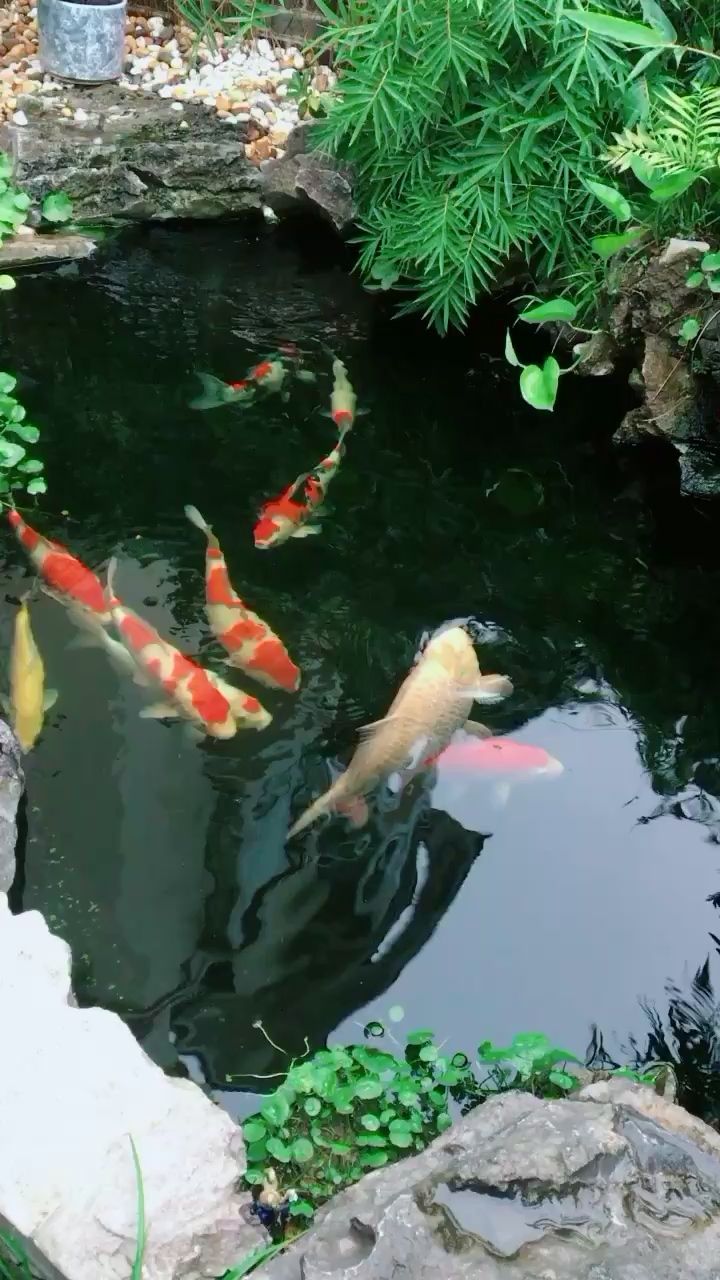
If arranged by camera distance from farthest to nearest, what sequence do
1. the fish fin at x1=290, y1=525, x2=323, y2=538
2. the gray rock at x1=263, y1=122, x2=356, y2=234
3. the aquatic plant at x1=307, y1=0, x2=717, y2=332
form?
the gray rock at x1=263, y1=122, x2=356, y2=234 → the aquatic plant at x1=307, y1=0, x2=717, y2=332 → the fish fin at x1=290, y1=525, x2=323, y2=538

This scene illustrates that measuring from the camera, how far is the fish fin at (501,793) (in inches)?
137

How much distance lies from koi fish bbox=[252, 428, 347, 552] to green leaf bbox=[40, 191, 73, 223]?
2717mm

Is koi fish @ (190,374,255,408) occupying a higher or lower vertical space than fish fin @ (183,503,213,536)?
higher

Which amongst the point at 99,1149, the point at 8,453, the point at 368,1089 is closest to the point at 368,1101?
the point at 368,1089

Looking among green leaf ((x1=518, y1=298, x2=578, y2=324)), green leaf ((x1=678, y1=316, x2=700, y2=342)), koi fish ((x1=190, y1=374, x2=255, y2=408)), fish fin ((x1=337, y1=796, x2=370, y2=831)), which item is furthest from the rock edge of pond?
koi fish ((x1=190, y1=374, x2=255, y2=408))

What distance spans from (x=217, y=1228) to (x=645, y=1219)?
81cm

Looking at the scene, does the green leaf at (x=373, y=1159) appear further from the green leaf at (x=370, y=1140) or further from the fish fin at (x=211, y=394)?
the fish fin at (x=211, y=394)

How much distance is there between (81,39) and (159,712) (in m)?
4.75

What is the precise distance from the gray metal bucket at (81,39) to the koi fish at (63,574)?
12.8ft

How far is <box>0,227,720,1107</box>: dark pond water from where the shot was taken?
9.85 ft

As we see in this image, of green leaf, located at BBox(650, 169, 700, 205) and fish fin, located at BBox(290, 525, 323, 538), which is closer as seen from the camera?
green leaf, located at BBox(650, 169, 700, 205)

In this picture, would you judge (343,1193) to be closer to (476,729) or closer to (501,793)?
Result: (501,793)

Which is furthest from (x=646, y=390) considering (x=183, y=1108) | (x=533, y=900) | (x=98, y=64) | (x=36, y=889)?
(x=98, y=64)

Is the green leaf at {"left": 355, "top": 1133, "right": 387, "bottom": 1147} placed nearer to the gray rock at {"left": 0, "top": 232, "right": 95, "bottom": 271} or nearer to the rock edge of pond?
the rock edge of pond
